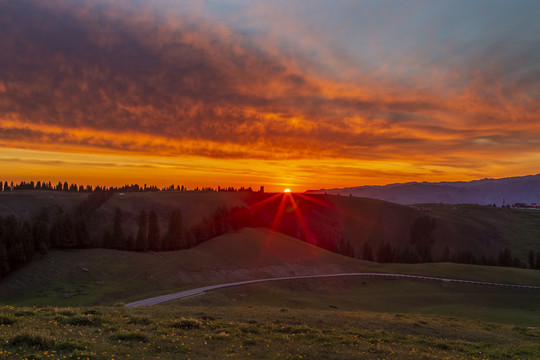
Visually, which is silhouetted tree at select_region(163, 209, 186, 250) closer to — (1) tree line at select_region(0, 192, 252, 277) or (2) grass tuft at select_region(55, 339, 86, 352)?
(1) tree line at select_region(0, 192, 252, 277)

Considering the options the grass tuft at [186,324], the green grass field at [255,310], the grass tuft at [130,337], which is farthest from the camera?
the grass tuft at [186,324]

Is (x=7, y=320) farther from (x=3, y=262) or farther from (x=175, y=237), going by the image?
(x=175, y=237)

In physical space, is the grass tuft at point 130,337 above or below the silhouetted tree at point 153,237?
above

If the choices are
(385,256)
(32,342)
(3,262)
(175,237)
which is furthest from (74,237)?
(385,256)

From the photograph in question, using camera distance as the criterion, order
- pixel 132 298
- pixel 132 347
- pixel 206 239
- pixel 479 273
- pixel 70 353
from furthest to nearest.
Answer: pixel 206 239, pixel 479 273, pixel 132 298, pixel 132 347, pixel 70 353

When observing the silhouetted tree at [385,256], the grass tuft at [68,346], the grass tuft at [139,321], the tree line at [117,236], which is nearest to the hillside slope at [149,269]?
the tree line at [117,236]

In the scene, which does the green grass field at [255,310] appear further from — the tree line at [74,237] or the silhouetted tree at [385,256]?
the silhouetted tree at [385,256]

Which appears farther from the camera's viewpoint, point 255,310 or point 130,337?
point 255,310

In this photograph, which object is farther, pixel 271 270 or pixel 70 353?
pixel 271 270

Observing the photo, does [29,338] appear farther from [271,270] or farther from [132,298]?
[271,270]

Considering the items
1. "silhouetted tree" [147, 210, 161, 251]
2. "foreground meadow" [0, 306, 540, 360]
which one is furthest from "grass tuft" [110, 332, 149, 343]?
"silhouetted tree" [147, 210, 161, 251]

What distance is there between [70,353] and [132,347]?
347 centimetres

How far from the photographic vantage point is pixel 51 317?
2250cm

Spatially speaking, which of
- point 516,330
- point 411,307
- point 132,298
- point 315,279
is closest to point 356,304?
point 411,307
